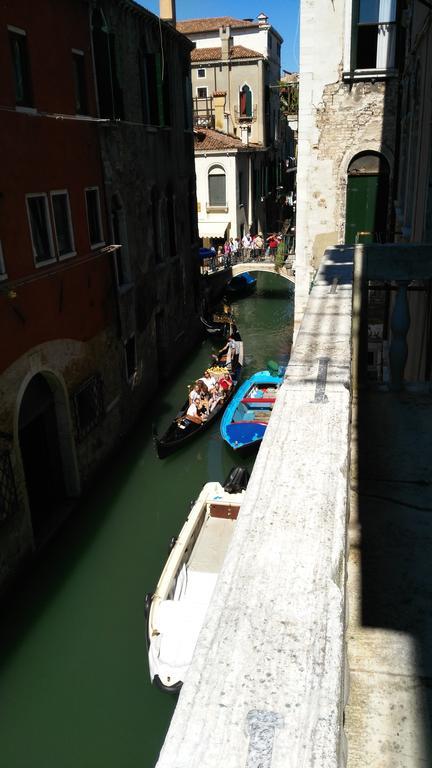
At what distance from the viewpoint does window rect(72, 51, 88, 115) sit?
38.8ft

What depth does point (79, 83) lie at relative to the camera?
12.1 meters

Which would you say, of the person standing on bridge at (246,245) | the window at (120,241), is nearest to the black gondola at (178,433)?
the window at (120,241)

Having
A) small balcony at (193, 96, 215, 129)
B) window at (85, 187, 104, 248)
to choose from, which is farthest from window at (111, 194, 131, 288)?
small balcony at (193, 96, 215, 129)

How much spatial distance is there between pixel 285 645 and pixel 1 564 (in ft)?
29.8

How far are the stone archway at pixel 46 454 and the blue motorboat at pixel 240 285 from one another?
1866cm

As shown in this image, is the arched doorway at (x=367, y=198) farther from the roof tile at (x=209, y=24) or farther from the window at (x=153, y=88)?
the roof tile at (x=209, y=24)

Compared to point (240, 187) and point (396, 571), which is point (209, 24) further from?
point (396, 571)

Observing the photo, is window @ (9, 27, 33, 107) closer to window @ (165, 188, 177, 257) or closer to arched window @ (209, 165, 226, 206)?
window @ (165, 188, 177, 257)

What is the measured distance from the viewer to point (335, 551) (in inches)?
51.4

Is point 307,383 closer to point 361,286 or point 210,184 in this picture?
point 361,286

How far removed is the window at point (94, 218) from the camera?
1274cm

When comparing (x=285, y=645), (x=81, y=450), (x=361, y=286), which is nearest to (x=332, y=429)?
(x=285, y=645)

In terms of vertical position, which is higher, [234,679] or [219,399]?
[234,679]

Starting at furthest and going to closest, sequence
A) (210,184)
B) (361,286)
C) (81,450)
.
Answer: (210,184)
(81,450)
(361,286)
